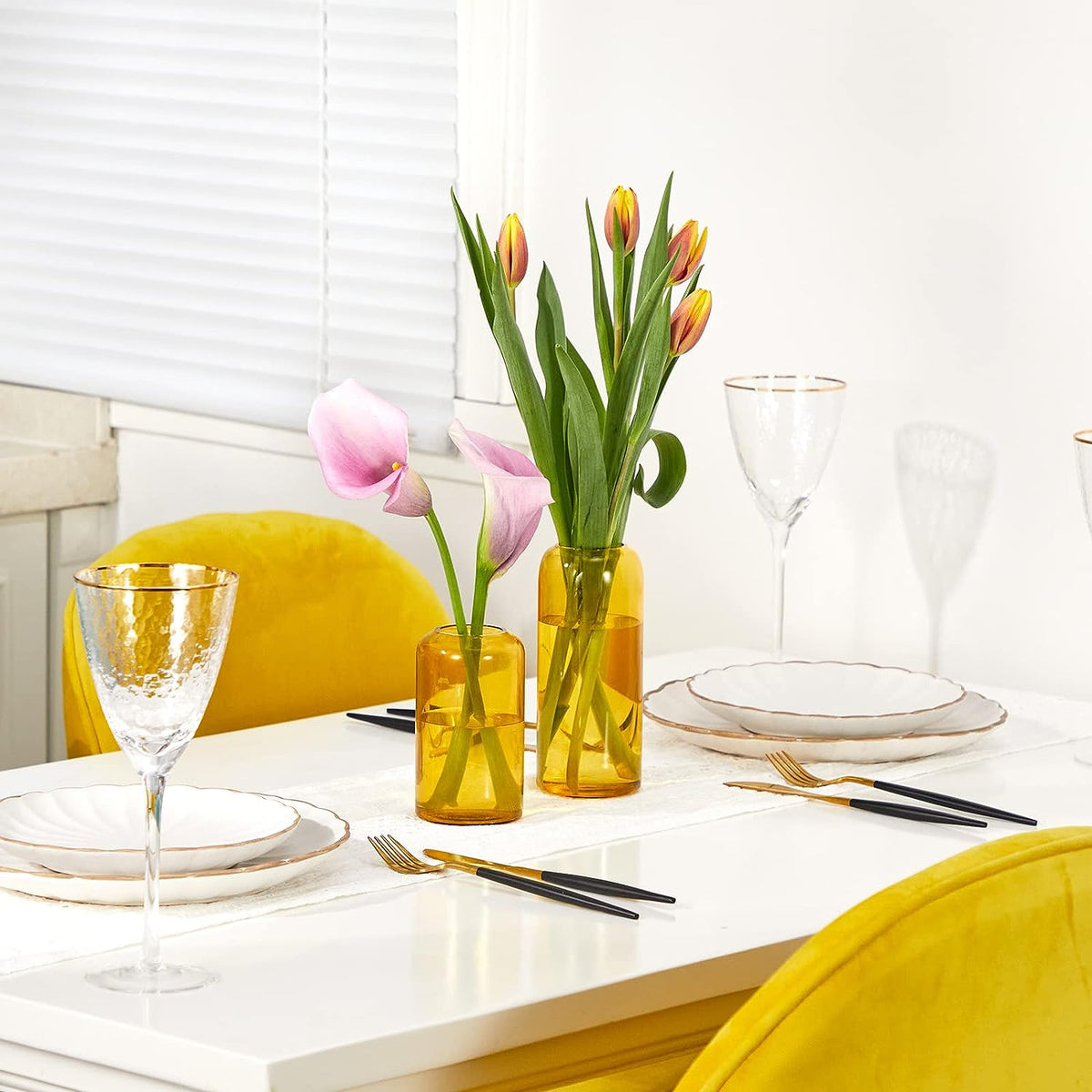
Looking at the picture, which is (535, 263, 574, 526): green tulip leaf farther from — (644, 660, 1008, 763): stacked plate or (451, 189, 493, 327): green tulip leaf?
(644, 660, 1008, 763): stacked plate

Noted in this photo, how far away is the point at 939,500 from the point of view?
1773 millimetres

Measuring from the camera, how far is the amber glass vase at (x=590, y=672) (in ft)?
4.06

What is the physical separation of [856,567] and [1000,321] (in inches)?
11.8

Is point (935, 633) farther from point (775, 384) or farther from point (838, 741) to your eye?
point (838, 741)

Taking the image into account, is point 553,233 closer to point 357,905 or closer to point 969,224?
A: point 969,224

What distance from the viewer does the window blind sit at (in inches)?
87.3

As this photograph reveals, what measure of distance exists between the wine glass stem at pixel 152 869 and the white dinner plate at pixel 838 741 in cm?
57

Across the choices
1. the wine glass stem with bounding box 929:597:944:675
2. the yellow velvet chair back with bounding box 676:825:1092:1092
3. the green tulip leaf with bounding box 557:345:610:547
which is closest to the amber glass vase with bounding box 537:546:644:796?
the green tulip leaf with bounding box 557:345:610:547

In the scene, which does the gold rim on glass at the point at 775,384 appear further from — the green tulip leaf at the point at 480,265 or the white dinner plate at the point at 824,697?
the green tulip leaf at the point at 480,265

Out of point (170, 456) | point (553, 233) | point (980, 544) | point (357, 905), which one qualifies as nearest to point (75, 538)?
point (170, 456)

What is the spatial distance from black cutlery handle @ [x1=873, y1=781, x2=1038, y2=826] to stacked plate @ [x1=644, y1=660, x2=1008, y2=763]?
4.0 inches

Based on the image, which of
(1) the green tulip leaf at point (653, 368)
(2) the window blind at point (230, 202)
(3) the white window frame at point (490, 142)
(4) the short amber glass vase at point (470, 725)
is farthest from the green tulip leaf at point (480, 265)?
(2) the window blind at point (230, 202)

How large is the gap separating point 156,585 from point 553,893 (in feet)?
0.92

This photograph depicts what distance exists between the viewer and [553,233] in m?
2.07
